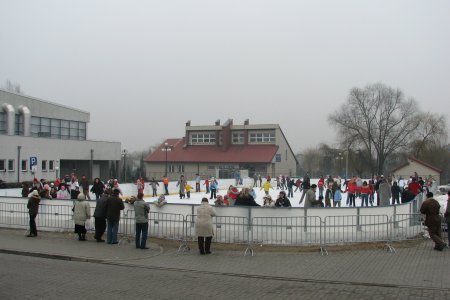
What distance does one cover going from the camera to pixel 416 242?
14.3 meters

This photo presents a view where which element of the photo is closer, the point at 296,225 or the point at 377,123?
the point at 296,225

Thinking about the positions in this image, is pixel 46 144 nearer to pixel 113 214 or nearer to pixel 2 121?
pixel 2 121

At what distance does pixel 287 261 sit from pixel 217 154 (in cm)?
6453

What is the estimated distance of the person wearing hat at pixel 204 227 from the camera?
12625 mm

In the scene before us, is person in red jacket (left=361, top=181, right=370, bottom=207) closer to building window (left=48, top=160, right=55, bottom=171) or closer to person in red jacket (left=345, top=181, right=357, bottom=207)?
person in red jacket (left=345, top=181, right=357, bottom=207)

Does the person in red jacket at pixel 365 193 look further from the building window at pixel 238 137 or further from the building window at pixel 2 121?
the building window at pixel 238 137

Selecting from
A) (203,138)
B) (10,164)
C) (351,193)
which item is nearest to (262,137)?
(203,138)

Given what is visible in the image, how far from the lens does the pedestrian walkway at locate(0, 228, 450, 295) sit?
996 centimetres

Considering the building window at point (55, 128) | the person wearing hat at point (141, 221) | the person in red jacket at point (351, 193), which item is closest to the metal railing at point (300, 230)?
the person wearing hat at point (141, 221)

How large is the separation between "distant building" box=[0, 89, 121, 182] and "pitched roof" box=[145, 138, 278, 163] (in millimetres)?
19560

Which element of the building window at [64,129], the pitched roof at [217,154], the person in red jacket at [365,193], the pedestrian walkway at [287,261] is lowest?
the pedestrian walkway at [287,261]

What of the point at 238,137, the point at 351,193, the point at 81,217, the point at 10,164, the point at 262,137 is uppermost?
the point at 238,137

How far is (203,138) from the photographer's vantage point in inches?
3157

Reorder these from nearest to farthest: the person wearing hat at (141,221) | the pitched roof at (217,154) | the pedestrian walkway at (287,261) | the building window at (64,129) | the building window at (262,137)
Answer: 1. the pedestrian walkway at (287,261)
2. the person wearing hat at (141,221)
3. the building window at (64,129)
4. the pitched roof at (217,154)
5. the building window at (262,137)
